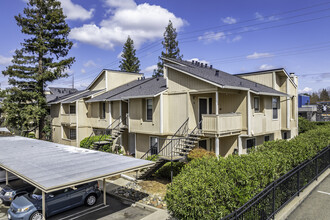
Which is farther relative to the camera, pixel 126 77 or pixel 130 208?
pixel 126 77

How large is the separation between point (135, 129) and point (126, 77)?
481 inches

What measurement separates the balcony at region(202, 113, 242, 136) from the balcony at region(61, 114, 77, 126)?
18.3 m

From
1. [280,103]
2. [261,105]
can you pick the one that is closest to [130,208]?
[261,105]

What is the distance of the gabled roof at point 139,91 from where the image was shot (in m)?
19.0

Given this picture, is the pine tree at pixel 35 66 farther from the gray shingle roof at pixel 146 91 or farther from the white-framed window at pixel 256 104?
the white-framed window at pixel 256 104

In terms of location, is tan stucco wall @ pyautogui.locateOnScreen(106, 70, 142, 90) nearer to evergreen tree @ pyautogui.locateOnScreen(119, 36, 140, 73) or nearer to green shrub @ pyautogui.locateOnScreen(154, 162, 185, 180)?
green shrub @ pyautogui.locateOnScreen(154, 162, 185, 180)

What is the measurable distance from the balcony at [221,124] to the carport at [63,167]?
5.36 m

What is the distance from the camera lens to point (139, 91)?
2114 centimetres

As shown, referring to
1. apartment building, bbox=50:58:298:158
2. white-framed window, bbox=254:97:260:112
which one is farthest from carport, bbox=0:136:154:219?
white-framed window, bbox=254:97:260:112

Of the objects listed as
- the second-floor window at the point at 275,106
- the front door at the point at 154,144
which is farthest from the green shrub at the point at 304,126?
the front door at the point at 154,144

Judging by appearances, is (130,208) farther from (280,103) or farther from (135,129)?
(280,103)

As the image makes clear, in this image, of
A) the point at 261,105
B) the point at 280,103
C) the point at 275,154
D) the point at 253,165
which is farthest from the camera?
the point at 280,103

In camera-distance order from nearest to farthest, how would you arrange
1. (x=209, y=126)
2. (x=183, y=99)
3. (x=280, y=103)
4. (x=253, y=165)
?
(x=253, y=165) < (x=209, y=126) < (x=183, y=99) < (x=280, y=103)

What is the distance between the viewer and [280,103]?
2150 cm
